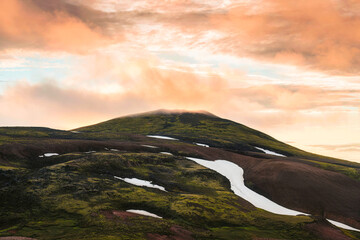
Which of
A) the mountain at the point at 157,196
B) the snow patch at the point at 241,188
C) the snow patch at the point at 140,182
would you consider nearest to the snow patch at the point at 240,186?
the snow patch at the point at 241,188

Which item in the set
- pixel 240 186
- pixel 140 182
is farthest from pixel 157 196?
pixel 240 186

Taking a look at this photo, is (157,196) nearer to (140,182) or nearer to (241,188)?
(140,182)

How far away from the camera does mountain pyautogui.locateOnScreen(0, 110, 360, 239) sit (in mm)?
35688

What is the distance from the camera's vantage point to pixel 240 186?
72812 millimetres

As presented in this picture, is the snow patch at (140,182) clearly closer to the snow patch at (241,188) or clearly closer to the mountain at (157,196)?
the mountain at (157,196)

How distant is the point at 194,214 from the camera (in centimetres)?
4372

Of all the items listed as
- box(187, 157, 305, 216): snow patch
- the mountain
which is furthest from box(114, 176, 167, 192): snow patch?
box(187, 157, 305, 216): snow patch

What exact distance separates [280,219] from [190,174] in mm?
26724

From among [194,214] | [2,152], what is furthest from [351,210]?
[2,152]

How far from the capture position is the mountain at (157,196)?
3569cm

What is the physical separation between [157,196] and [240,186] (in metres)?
30.7

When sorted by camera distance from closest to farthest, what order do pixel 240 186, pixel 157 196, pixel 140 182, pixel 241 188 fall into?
pixel 157 196
pixel 140 182
pixel 241 188
pixel 240 186

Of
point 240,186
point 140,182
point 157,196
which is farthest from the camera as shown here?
point 240,186

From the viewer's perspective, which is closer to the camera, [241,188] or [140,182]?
[140,182]
